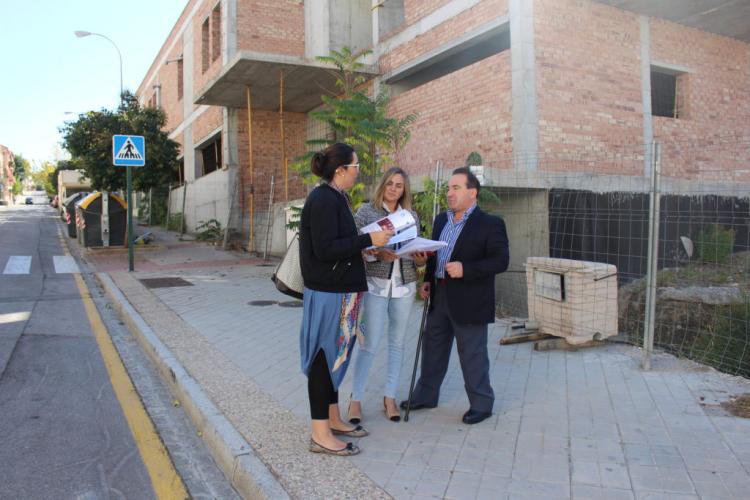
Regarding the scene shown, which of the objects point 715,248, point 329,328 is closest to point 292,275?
point 329,328

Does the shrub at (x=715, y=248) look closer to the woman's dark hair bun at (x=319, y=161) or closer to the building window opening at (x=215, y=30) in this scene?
the woman's dark hair bun at (x=319, y=161)

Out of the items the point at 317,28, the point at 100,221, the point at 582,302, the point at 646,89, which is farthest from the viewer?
the point at 317,28

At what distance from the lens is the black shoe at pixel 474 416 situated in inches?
164

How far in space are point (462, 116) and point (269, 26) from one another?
31.0 feet

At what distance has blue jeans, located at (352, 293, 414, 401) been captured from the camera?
4.10 m

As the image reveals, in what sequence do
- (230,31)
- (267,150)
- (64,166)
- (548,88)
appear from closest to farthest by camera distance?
(548,88)
(230,31)
(267,150)
(64,166)

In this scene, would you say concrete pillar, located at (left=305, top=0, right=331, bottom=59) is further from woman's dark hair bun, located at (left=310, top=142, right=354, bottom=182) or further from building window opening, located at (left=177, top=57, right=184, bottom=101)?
woman's dark hair bun, located at (left=310, top=142, right=354, bottom=182)

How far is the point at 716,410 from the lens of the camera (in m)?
4.35

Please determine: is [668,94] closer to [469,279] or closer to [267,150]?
[469,279]

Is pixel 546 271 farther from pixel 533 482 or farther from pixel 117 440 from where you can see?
pixel 117 440

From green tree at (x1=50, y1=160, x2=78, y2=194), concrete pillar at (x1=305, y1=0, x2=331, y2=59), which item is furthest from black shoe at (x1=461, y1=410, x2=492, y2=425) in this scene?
green tree at (x1=50, y1=160, x2=78, y2=194)

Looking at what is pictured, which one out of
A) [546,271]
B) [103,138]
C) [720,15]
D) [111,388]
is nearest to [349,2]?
[103,138]

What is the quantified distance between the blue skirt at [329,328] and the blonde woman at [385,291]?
380mm

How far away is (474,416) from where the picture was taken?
417 cm
